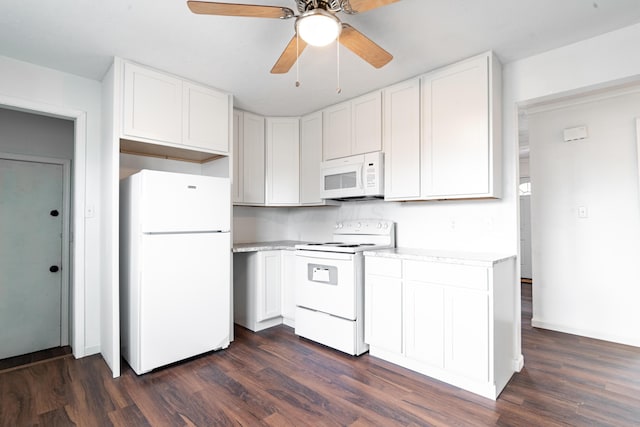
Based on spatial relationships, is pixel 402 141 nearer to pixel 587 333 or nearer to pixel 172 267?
pixel 172 267

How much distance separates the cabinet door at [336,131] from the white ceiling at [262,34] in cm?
54

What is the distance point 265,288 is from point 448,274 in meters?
1.88

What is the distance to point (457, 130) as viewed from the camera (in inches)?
102

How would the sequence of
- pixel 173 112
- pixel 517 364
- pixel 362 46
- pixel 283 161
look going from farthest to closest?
1. pixel 283 161
2. pixel 173 112
3. pixel 517 364
4. pixel 362 46

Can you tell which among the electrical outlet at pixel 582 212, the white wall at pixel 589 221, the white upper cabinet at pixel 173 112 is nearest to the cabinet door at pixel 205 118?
the white upper cabinet at pixel 173 112

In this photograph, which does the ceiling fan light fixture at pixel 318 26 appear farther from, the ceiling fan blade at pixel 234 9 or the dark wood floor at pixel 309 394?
the dark wood floor at pixel 309 394

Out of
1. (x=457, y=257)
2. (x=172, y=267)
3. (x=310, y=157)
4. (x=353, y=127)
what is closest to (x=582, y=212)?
(x=457, y=257)

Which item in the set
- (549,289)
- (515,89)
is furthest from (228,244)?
(549,289)

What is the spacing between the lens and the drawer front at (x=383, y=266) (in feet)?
8.45

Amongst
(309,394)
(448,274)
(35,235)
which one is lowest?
(309,394)

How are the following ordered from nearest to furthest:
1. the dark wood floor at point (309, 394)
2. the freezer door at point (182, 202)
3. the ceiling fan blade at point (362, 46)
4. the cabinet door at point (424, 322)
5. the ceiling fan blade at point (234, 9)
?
the ceiling fan blade at point (234, 9)
the ceiling fan blade at point (362, 46)
the dark wood floor at point (309, 394)
the cabinet door at point (424, 322)
the freezer door at point (182, 202)

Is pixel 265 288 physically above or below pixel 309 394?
above

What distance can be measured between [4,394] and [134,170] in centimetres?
191

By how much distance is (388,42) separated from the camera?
7.64 feet
